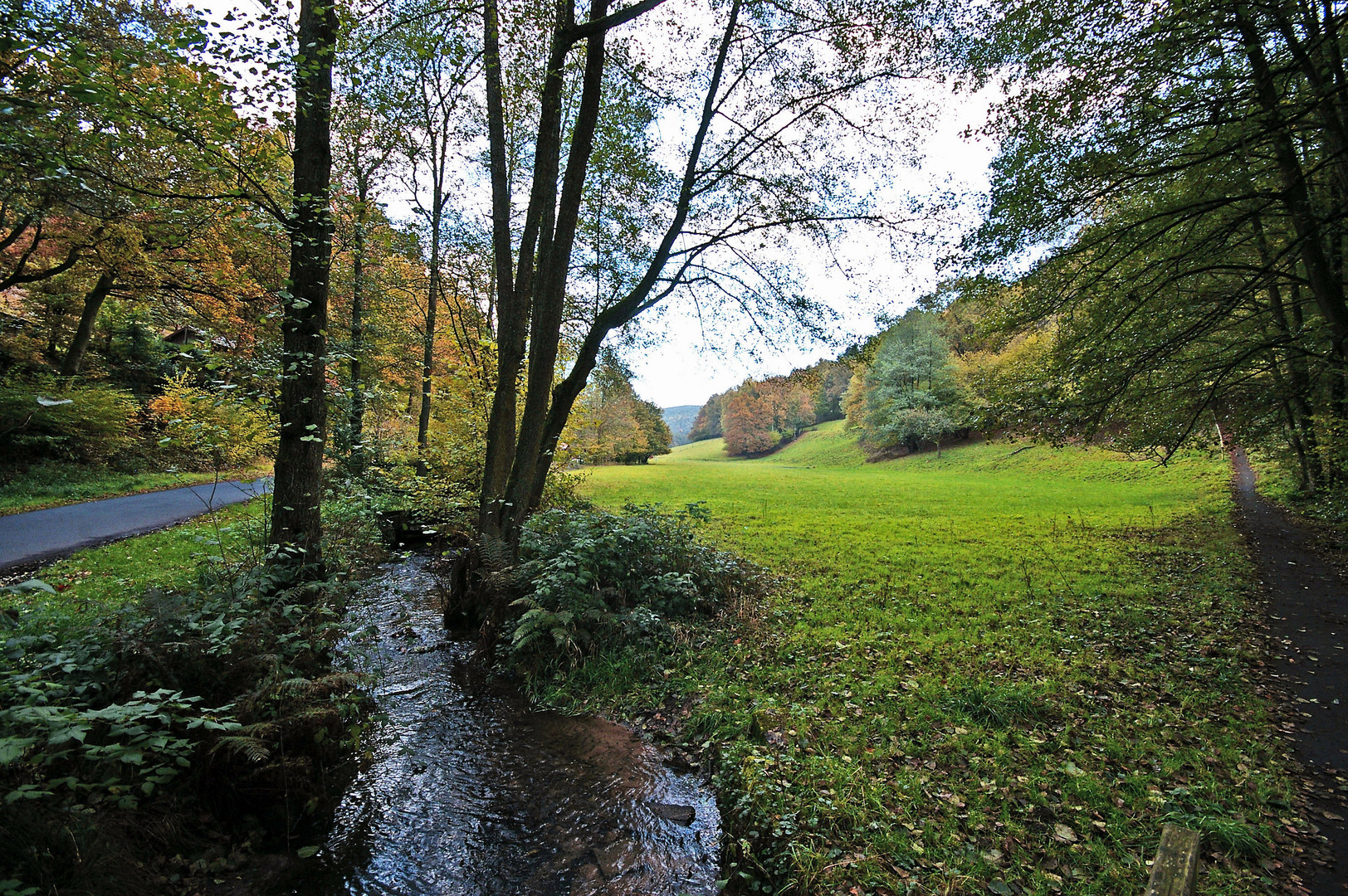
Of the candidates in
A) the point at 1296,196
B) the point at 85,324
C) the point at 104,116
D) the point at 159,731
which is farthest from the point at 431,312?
the point at 1296,196

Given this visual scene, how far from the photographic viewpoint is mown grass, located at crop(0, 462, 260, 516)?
38.3 feet

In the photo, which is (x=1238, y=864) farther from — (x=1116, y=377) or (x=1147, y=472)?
(x=1147, y=472)

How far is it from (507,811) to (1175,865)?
3674mm

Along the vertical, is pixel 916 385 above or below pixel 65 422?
above

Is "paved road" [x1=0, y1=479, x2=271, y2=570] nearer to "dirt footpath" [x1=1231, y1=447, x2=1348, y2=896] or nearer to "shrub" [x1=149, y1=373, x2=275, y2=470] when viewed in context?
"shrub" [x1=149, y1=373, x2=275, y2=470]

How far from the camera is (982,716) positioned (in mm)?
4352

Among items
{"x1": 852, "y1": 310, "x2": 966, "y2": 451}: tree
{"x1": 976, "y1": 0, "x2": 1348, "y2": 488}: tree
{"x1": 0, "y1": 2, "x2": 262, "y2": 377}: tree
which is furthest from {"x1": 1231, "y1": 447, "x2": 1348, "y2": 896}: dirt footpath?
{"x1": 852, "y1": 310, "x2": 966, "y2": 451}: tree

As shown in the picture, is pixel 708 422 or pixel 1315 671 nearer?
pixel 1315 671

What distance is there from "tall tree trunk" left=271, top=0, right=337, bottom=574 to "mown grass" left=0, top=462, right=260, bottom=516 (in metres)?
8.23

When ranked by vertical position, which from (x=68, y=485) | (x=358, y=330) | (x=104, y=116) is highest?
(x=358, y=330)

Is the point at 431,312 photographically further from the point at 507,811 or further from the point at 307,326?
the point at 507,811

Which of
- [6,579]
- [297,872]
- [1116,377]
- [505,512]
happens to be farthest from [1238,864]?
[6,579]

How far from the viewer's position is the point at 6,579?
6934mm

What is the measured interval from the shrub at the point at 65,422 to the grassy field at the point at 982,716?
60.3ft
